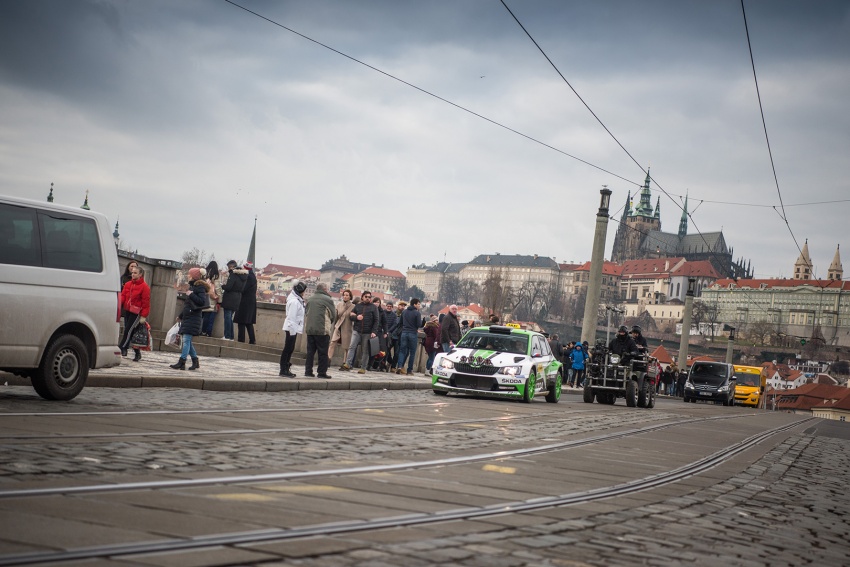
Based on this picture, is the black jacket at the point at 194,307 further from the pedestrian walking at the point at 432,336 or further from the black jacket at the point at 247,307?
the pedestrian walking at the point at 432,336

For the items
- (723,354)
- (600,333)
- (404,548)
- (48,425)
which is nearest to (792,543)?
(404,548)

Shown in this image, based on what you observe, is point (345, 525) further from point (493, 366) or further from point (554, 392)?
point (554, 392)

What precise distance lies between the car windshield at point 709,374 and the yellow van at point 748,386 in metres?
2.82

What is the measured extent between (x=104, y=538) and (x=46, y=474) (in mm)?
1922

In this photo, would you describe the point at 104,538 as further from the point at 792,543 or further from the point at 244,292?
the point at 244,292

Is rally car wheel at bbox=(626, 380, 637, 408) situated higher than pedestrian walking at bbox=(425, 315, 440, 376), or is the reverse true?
pedestrian walking at bbox=(425, 315, 440, 376)

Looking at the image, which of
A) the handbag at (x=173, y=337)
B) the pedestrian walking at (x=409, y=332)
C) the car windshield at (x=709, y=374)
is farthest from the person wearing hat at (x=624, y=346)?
the car windshield at (x=709, y=374)

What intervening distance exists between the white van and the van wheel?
0.04 feet

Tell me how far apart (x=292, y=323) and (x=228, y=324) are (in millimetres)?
5864

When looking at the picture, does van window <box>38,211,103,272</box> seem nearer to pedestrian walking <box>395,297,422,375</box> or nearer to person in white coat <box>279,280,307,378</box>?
person in white coat <box>279,280,307,378</box>

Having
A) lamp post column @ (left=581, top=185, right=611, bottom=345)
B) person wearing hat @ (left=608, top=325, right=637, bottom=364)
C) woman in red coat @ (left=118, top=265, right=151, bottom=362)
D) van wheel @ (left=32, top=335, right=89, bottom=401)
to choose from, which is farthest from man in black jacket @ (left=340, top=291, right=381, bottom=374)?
van wheel @ (left=32, top=335, right=89, bottom=401)

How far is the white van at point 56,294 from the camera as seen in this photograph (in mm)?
10547

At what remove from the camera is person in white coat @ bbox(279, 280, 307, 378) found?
18109 millimetres

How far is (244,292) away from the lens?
23344 millimetres
